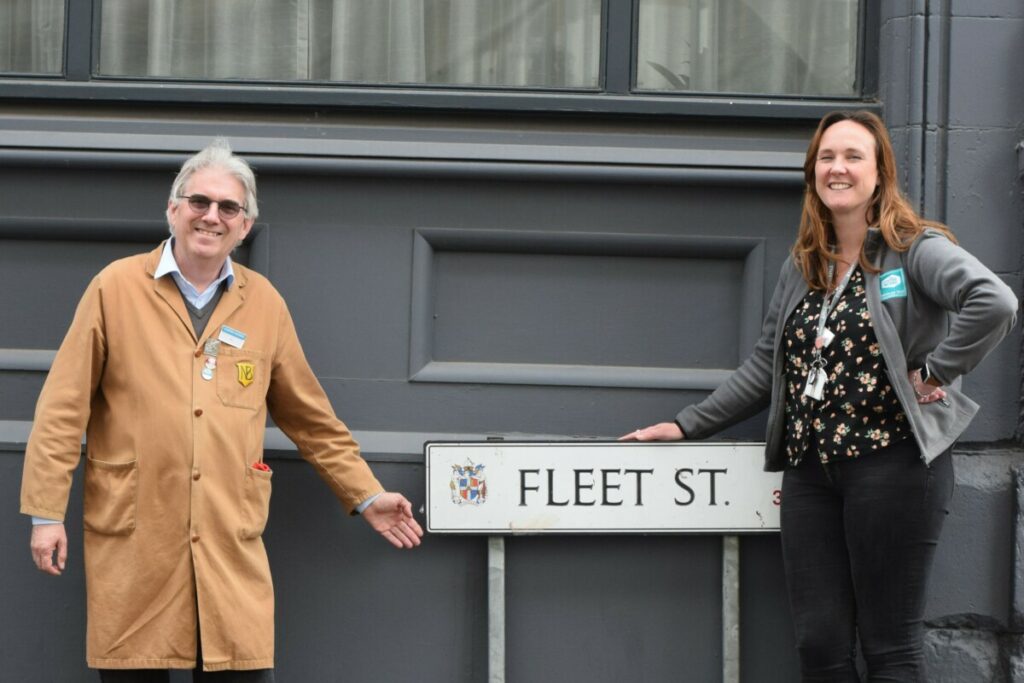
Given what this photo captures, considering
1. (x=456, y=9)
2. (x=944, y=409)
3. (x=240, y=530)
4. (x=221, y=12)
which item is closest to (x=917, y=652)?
(x=944, y=409)

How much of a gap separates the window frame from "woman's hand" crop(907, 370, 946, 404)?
111cm

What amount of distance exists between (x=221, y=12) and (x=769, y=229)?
6.14ft

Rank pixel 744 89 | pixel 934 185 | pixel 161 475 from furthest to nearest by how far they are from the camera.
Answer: pixel 744 89 < pixel 934 185 < pixel 161 475

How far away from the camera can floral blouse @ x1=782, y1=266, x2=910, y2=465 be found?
11.9 ft

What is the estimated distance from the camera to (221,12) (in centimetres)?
457

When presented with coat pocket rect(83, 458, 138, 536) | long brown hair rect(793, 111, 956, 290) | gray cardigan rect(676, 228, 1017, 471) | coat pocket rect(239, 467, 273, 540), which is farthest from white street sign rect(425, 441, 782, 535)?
coat pocket rect(83, 458, 138, 536)

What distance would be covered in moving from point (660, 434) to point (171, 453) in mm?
1413

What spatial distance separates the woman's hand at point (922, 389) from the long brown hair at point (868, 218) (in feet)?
0.95

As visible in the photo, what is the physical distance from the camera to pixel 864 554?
144 inches

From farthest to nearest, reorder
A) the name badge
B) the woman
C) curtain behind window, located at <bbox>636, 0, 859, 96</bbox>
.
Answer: curtain behind window, located at <bbox>636, 0, 859, 96</bbox> → the name badge → the woman

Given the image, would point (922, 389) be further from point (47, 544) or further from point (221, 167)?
point (47, 544)

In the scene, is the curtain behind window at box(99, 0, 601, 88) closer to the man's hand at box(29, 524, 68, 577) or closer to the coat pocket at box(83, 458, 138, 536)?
the coat pocket at box(83, 458, 138, 536)

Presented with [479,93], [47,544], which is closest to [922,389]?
[479,93]

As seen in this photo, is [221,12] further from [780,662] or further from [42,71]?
[780,662]
